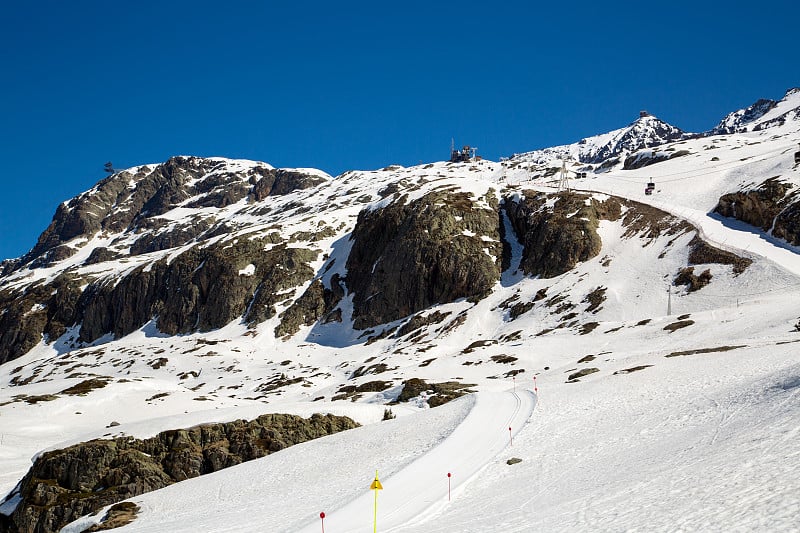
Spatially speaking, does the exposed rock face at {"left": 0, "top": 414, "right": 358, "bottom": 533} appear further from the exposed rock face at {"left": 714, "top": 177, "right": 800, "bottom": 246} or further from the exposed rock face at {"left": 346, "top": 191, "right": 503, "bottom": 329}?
the exposed rock face at {"left": 714, "top": 177, "right": 800, "bottom": 246}

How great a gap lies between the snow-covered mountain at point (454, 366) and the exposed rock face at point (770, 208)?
43 centimetres

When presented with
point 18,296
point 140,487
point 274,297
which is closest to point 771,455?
point 140,487

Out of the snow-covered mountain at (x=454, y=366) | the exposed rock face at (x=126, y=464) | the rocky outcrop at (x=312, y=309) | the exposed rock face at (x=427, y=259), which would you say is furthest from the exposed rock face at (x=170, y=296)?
the exposed rock face at (x=126, y=464)

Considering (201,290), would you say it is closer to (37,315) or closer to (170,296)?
(170,296)

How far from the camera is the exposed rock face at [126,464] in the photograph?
104 feet

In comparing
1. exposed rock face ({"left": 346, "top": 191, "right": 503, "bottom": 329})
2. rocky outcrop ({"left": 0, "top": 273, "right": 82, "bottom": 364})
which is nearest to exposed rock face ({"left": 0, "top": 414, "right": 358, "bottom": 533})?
exposed rock face ({"left": 346, "top": 191, "right": 503, "bottom": 329})

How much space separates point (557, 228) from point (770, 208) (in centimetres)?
3169

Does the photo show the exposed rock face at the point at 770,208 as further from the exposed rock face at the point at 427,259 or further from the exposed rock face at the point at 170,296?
the exposed rock face at the point at 170,296

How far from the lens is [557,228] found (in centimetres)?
9669

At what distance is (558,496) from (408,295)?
89.0m

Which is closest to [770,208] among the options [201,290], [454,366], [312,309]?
[454,366]

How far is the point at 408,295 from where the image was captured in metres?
106

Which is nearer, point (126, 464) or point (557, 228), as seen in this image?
point (126, 464)

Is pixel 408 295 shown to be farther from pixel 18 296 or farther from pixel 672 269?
pixel 18 296
